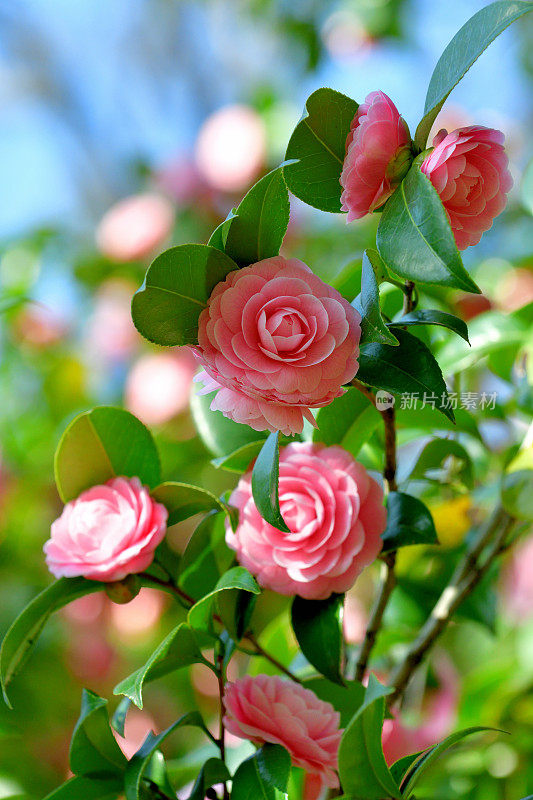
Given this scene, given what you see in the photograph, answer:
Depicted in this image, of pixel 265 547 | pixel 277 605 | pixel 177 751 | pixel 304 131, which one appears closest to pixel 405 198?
pixel 304 131

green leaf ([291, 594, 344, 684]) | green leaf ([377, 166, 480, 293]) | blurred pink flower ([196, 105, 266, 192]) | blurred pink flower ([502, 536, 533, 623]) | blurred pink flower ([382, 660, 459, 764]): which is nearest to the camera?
green leaf ([377, 166, 480, 293])

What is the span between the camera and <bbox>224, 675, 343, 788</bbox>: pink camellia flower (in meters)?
0.38

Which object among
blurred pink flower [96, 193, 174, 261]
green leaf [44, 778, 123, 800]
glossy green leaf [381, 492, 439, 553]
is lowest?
green leaf [44, 778, 123, 800]

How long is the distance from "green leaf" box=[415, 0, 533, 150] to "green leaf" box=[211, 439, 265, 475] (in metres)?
0.18

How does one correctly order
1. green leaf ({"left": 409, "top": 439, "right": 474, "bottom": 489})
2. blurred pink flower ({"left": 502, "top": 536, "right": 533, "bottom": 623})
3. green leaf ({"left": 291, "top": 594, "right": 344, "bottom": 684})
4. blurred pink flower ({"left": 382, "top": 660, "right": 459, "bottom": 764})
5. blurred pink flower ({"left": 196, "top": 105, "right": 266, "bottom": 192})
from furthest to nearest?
blurred pink flower ({"left": 196, "top": 105, "right": 266, "bottom": 192}) → blurred pink flower ({"left": 502, "top": 536, "right": 533, "bottom": 623}) → blurred pink flower ({"left": 382, "top": 660, "right": 459, "bottom": 764}) → green leaf ({"left": 409, "top": 439, "right": 474, "bottom": 489}) → green leaf ({"left": 291, "top": 594, "right": 344, "bottom": 684})

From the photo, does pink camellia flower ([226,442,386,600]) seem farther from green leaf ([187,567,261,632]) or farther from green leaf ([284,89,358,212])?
green leaf ([284,89,358,212])

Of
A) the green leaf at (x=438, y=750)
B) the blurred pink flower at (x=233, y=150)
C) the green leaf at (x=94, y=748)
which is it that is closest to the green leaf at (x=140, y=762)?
the green leaf at (x=94, y=748)

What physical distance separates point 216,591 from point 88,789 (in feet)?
0.49

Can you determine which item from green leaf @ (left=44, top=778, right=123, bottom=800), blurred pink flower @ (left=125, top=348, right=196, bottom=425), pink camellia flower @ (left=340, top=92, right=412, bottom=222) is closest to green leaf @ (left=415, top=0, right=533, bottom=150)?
pink camellia flower @ (left=340, top=92, right=412, bottom=222)

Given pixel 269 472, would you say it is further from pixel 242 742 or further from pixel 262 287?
pixel 242 742

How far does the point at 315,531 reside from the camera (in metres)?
0.39

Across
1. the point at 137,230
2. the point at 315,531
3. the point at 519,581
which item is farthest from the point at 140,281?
the point at 315,531

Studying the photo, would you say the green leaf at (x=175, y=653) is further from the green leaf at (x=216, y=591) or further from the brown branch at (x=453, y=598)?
the brown branch at (x=453, y=598)

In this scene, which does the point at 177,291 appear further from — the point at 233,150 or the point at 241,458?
the point at 233,150
